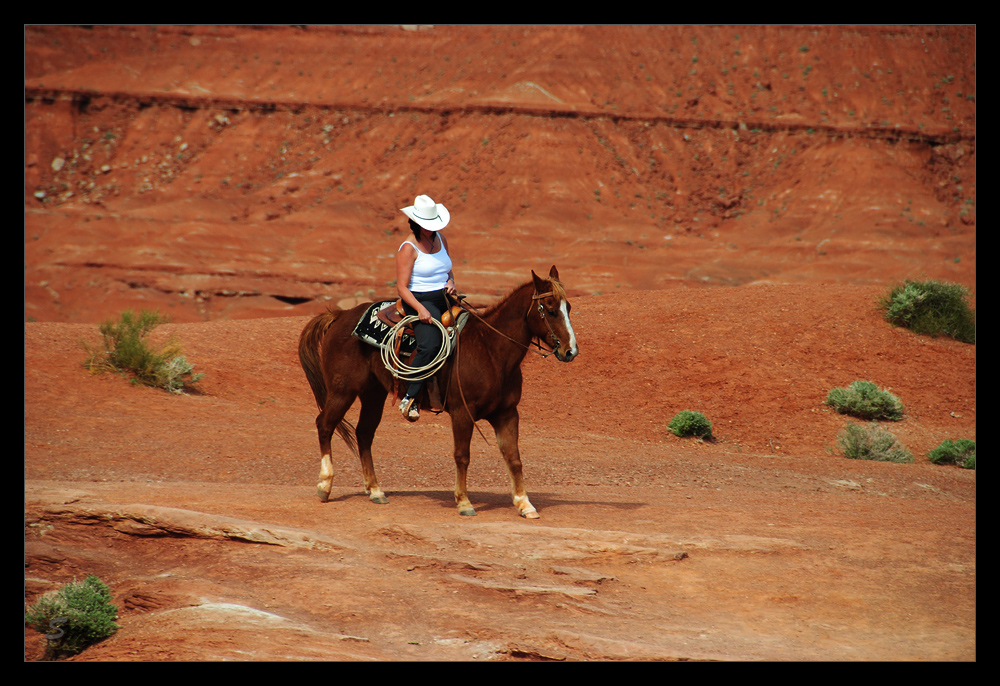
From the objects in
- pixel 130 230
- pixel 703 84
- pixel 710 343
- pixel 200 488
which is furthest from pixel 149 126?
pixel 200 488

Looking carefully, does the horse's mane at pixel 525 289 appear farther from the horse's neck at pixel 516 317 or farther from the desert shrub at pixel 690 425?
the desert shrub at pixel 690 425

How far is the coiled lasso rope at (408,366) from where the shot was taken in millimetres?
8555

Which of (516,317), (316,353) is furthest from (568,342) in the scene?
(316,353)

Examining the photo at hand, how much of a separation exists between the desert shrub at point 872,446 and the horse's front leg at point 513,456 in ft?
31.6

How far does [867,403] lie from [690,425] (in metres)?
4.15

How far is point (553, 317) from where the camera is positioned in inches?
326

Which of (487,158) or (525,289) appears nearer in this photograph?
(525,289)

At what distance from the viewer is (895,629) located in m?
6.21

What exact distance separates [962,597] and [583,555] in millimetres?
3214

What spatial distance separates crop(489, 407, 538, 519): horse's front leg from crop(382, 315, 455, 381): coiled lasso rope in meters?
0.87

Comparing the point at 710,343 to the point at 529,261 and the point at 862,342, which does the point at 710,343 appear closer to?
the point at 862,342

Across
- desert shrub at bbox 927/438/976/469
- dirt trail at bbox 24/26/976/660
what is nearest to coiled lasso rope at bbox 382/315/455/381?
dirt trail at bbox 24/26/976/660

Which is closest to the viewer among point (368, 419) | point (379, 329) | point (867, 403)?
point (379, 329)

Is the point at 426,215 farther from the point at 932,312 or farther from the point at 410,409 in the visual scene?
the point at 932,312
